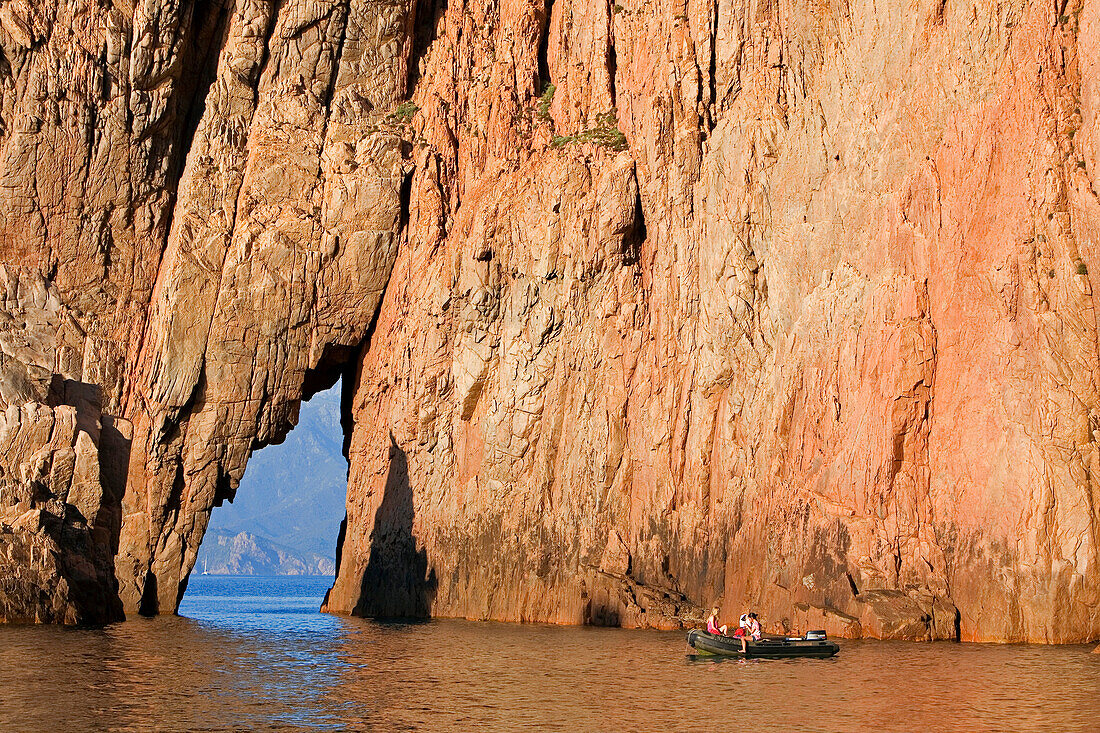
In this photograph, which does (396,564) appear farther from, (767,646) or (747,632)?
(767,646)

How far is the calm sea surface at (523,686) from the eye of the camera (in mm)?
27016

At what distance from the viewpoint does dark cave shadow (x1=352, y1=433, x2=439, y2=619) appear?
198 feet

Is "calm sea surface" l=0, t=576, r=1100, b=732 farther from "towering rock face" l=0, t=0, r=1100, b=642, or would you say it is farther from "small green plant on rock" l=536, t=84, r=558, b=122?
"small green plant on rock" l=536, t=84, r=558, b=122

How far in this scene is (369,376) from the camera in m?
65.1

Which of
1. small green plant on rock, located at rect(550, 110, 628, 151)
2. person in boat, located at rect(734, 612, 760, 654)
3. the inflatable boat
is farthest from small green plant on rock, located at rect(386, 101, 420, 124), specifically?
the inflatable boat

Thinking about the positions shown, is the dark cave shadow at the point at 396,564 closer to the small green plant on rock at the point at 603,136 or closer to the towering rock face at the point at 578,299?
the towering rock face at the point at 578,299

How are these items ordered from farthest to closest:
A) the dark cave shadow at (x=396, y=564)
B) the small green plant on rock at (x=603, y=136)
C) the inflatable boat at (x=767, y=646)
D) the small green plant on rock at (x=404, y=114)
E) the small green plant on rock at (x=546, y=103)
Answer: the small green plant on rock at (x=404, y=114) < the small green plant on rock at (x=546, y=103) < the small green plant on rock at (x=603, y=136) < the dark cave shadow at (x=396, y=564) < the inflatable boat at (x=767, y=646)

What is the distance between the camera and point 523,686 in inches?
1308

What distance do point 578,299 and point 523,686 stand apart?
28241mm

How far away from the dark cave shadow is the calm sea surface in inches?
512

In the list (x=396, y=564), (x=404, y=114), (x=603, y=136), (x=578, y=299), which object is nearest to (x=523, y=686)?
(x=578, y=299)

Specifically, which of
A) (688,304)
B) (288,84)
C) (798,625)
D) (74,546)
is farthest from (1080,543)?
(288,84)

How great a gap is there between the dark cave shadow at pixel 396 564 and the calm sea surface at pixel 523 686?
13.0 meters

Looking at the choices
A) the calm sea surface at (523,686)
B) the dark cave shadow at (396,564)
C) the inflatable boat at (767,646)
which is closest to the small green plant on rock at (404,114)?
the dark cave shadow at (396,564)
